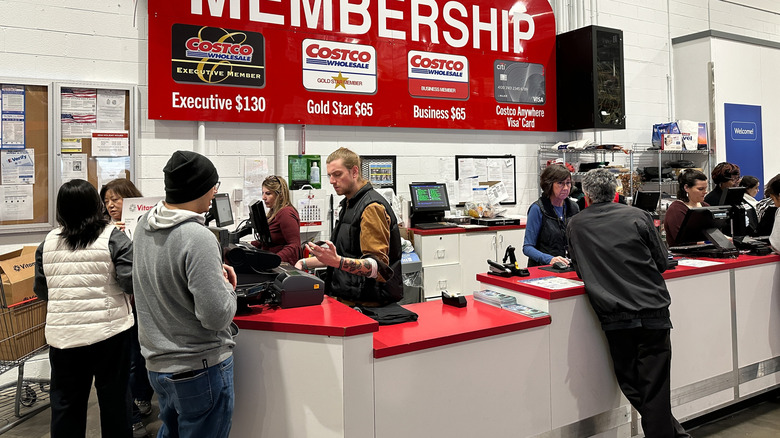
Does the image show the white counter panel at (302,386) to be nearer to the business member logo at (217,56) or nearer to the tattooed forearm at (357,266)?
the tattooed forearm at (357,266)

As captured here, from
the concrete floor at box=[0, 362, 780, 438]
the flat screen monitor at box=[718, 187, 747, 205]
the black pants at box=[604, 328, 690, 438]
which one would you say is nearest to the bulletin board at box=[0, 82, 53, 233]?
the concrete floor at box=[0, 362, 780, 438]

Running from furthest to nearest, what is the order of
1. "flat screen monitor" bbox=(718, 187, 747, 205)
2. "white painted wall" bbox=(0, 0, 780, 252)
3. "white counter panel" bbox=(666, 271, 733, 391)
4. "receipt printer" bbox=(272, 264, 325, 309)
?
"white painted wall" bbox=(0, 0, 780, 252), "flat screen monitor" bbox=(718, 187, 747, 205), "white counter panel" bbox=(666, 271, 733, 391), "receipt printer" bbox=(272, 264, 325, 309)

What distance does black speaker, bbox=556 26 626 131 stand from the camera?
5.52m

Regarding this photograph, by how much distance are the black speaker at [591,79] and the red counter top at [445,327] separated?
3881 mm

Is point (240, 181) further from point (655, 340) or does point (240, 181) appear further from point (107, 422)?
point (655, 340)

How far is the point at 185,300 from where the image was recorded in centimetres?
160

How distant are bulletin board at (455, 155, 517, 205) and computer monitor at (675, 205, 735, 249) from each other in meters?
2.56

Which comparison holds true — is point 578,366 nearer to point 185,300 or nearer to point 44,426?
point 185,300

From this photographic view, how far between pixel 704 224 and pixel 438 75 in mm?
2926

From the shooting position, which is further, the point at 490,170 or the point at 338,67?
the point at 490,170

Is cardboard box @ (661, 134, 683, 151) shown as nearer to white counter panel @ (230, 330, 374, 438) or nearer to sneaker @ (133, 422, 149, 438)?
white counter panel @ (230, 330, 374, 438)

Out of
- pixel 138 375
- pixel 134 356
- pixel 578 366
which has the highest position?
pixel 578 366

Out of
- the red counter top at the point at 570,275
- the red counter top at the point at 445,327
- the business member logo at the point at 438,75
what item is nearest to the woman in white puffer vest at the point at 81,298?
the red counter top at the point at 445,327

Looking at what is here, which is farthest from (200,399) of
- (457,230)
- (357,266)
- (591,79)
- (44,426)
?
(591,79)
